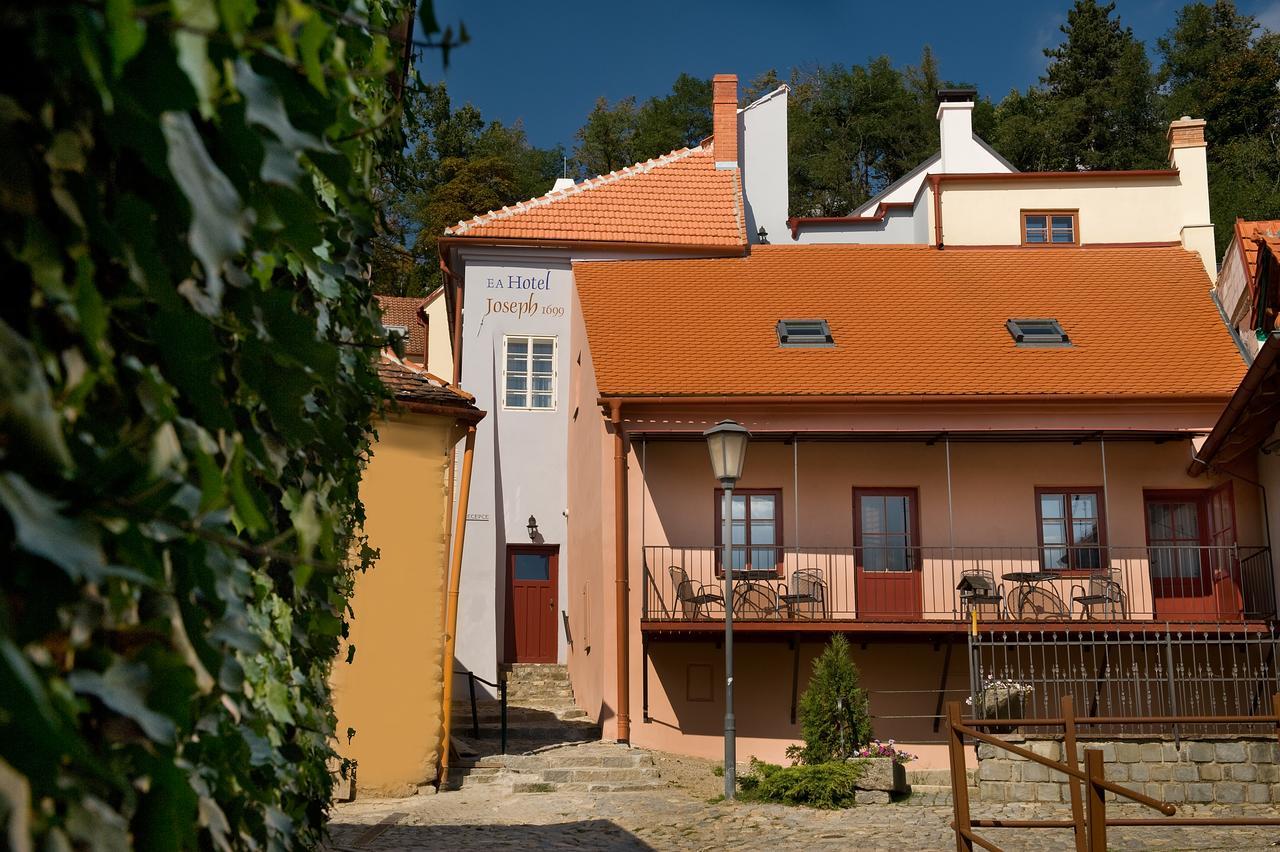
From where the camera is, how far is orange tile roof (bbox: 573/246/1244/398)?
20.2m

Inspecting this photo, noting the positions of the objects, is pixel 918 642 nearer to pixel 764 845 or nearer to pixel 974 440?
pixel 974 440

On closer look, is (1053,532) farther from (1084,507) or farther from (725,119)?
(725,119)

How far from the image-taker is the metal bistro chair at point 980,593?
60.7 ft

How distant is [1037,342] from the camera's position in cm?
2169

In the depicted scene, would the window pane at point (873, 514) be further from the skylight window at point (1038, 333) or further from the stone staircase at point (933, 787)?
the stone staircase at point (933, 787)

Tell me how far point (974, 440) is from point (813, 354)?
2711 mm

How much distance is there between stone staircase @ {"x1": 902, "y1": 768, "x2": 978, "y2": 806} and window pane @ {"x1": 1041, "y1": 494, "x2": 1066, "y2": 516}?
4.76m

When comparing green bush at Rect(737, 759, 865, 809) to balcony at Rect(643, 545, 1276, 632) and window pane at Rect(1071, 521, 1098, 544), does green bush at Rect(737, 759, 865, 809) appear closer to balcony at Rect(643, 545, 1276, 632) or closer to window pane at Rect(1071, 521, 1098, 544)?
balcony at Rect(643, 545, 1276, 632)

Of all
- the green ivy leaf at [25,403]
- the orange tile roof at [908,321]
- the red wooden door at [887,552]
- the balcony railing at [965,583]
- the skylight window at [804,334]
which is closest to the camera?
the green ivy leaf at [25,403]

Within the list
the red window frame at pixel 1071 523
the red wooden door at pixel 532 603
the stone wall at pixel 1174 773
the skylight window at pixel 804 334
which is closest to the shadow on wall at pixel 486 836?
the stone wall at pixel 1174 773

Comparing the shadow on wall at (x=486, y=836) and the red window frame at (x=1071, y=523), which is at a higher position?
the red window frame at (x=1071, y=523)

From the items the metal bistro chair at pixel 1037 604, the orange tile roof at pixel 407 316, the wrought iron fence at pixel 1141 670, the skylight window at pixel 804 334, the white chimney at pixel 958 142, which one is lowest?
the wrought iron fence at pixel 1141 670

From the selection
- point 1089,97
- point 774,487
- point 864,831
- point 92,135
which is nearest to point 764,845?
point 864,831

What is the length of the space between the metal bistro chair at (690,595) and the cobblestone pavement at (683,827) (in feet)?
12.8
